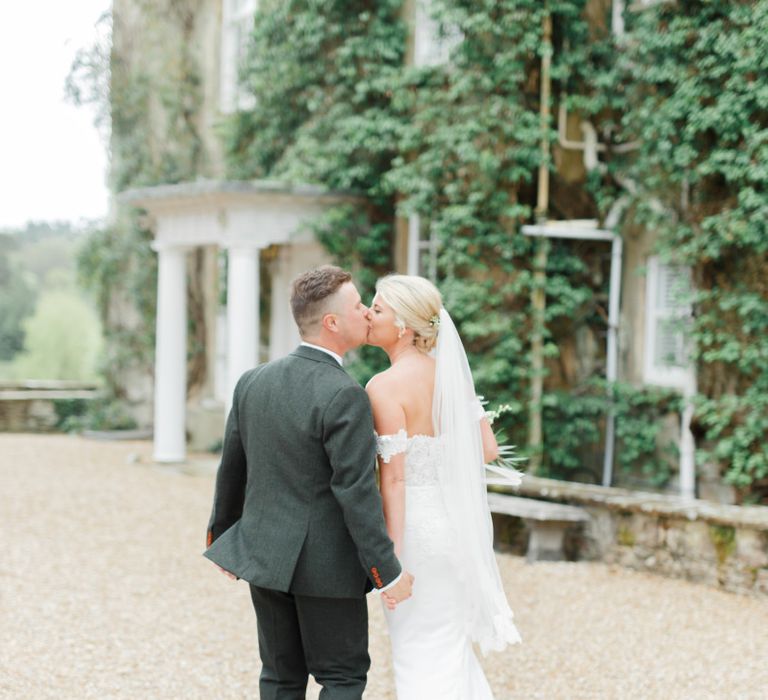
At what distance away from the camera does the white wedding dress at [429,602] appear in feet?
12.0

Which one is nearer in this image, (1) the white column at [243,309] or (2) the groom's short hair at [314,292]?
(2) the groom's short hair at [314,292]

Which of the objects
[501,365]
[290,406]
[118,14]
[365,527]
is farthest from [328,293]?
[118,14]

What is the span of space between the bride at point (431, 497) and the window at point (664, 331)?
216 inches

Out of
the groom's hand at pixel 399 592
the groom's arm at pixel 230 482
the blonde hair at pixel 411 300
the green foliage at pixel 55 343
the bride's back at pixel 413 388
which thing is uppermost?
the blonde hair at pixel 411 300

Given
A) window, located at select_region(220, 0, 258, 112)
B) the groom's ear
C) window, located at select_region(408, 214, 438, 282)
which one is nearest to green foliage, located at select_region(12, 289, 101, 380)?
window, located at select_region(220, 0, 258, 112)

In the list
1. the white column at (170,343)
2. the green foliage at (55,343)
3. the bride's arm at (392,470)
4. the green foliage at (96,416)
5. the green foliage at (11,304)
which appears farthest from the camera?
the green foliage at (11,304)

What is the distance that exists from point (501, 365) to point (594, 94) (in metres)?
2.50

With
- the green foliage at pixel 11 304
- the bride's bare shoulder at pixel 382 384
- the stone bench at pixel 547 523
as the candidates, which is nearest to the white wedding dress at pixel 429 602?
the bride's bare shoulder at pixel 382 384

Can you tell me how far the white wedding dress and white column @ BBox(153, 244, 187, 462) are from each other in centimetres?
878

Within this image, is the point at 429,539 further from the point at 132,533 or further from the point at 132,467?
the point at 132,467

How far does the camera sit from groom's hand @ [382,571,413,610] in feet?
11.3

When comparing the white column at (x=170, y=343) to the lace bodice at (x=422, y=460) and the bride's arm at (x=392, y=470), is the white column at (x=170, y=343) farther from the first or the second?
the bride's arm at (x=392, y=470)

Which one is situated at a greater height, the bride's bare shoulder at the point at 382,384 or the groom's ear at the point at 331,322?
the groom's ear at the point at 331,322

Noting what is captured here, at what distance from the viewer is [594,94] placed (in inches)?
389
